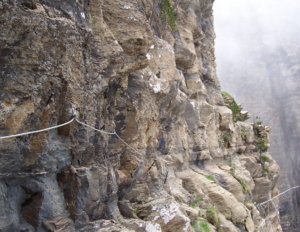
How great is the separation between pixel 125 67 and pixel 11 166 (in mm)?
3259

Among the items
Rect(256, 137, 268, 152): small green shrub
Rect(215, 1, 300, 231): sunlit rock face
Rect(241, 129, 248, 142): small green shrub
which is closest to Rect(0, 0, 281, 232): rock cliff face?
Rect(241, 129, 248, 142): small green shrub

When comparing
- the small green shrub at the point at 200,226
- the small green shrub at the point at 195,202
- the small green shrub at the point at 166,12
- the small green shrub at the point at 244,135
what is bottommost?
the small green shrub at the point at 200,226

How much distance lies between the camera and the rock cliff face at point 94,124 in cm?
386

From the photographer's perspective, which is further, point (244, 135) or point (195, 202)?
point (244, 135)

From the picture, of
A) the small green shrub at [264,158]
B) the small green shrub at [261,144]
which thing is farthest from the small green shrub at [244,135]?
the small green shrub at [264,158]

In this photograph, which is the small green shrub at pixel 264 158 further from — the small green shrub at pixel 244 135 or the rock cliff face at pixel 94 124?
the rock cliff face at pixel 94 124

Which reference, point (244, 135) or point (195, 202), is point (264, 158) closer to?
point (244, 135)

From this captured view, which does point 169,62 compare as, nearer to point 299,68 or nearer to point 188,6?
point 188,6

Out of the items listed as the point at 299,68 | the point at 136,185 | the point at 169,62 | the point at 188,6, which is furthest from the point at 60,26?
the point at 299,68

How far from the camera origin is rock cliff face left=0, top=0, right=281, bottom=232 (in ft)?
12.6

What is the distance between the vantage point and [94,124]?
538 cm

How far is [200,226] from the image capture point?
8.16 meters

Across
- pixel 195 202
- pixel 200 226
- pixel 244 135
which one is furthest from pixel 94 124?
pixel 244 135

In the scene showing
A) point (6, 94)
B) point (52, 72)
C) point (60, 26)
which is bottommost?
point (6, 94)
